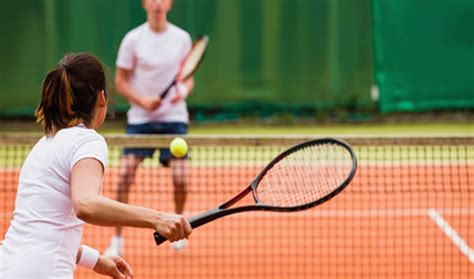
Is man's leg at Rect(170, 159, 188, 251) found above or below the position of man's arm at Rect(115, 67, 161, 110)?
below

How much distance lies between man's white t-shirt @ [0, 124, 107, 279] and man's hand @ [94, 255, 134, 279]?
0.29m

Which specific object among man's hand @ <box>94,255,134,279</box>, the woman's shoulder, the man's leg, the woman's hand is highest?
the woman's shoulder

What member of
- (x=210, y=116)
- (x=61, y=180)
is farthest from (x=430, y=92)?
(x=61, y=180)

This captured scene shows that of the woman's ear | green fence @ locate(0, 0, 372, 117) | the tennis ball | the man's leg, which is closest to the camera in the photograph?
the woman's ear

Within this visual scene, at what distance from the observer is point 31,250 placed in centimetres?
213

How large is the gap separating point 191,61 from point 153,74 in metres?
0.22

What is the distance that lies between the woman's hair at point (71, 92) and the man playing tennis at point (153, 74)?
273 centimetres

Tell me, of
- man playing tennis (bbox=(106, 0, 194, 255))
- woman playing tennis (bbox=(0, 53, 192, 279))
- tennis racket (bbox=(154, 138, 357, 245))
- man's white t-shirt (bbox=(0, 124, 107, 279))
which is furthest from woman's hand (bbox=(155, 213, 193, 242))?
man playing tennis (bbox=(106, 0, 194, 255))

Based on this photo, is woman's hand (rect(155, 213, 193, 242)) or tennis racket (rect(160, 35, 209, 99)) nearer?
woman's hand (rect(155, 213, 193, 242))

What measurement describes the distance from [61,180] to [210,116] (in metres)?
7.36

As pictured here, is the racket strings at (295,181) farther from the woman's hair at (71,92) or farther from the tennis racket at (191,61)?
the tennis racket at (191,61)

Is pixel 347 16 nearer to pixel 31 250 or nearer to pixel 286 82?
pixel 286 82

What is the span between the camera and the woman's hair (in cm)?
218

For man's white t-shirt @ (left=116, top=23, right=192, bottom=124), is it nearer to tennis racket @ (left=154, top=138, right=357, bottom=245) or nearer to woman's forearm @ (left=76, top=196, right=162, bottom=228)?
tennis racket @ (left=154, top=138, right=357, bottom=245)
